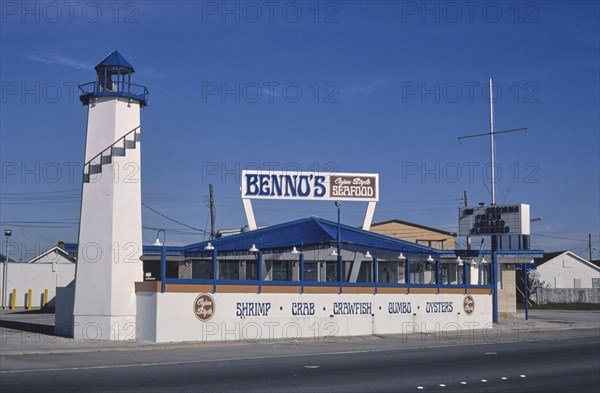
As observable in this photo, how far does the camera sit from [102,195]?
2594 centimetres

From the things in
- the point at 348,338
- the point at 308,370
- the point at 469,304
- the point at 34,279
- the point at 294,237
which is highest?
the point at 294,237

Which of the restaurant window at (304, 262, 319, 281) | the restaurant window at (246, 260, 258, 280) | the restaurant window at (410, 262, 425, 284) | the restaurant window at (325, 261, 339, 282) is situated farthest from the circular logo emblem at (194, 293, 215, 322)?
the restaurant window at (410, 262, 425, 284)

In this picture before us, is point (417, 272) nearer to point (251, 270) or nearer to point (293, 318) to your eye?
point (251, 270)

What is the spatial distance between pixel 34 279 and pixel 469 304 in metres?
30.8

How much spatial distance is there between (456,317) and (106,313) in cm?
1624

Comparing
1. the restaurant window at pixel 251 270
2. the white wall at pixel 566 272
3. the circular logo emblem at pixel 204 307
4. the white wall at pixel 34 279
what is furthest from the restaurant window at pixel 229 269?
the white wall at pixel 566 272

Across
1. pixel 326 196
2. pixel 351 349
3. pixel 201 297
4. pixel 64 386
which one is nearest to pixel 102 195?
pixel 201 297

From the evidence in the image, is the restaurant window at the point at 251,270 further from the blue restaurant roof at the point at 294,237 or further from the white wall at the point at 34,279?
the white wall at the point at 34,279

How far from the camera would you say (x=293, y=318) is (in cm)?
2852

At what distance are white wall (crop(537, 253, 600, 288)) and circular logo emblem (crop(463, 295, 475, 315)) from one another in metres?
47.9

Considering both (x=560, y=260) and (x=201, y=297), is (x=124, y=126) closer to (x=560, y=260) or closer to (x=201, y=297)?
(x=201, y=297)

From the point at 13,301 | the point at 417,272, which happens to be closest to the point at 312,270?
the point at 417,272

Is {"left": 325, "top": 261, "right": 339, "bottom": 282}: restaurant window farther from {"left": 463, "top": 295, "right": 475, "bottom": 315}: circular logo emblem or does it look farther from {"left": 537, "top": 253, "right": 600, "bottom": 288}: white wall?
{"left": 537, "top": 253, "right": 600, "bottom": 288}: white wall

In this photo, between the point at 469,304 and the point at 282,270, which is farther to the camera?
the point at 282,270
